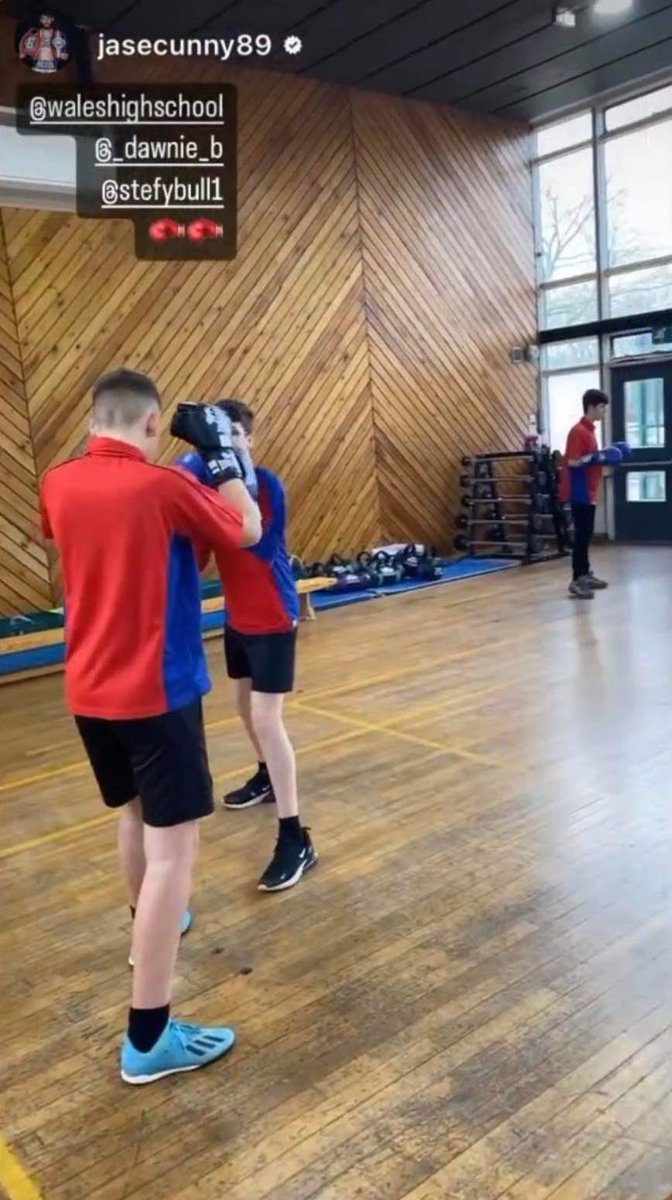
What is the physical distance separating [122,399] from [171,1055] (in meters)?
1.42

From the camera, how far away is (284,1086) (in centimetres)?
204

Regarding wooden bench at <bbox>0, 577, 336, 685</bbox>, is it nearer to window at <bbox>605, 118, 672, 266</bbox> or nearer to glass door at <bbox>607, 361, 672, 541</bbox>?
glass door at <bbox>607, 361, 672, 541</bbox>

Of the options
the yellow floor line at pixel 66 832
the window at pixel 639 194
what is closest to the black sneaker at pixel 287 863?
the yellow floor line at pixel 66 832

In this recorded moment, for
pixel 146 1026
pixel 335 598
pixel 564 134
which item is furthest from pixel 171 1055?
pixel 564 134

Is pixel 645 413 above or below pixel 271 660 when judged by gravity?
above

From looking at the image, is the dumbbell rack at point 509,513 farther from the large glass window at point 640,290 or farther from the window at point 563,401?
the large glass window at point 640,290

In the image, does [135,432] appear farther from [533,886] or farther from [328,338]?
[328,338]

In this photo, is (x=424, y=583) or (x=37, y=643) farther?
(x=424, y=583)

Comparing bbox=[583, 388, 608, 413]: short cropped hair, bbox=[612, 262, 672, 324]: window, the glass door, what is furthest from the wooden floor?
bbox=[612, 262, 672, 324]: window

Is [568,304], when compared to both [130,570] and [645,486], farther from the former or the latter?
[130,570]

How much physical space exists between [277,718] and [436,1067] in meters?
1.21

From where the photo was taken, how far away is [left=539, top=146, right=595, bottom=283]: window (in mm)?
11188

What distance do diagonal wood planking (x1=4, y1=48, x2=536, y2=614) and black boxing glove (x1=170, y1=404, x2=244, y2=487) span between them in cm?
622

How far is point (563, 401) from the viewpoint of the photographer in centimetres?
1187
